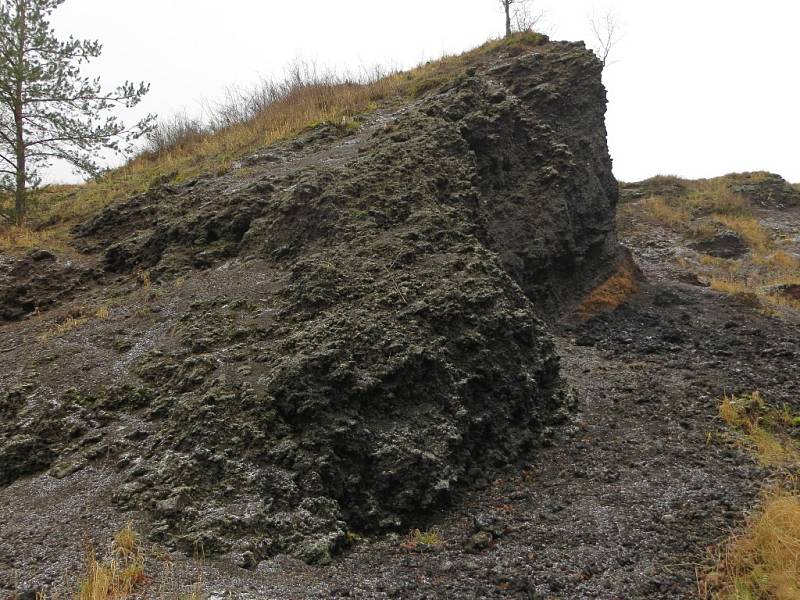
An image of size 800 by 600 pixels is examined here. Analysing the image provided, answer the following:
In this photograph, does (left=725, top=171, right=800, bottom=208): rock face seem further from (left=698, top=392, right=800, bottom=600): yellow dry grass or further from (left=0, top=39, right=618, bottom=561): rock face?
(left=698, top=392, right=800, bottom=600): yellow dry grass

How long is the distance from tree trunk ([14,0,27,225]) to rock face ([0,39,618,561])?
106 inches

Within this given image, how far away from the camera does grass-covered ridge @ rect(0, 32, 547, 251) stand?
12445 mm

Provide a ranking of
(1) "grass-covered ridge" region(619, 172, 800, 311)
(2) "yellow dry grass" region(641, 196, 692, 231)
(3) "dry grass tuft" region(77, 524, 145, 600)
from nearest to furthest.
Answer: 1. (3) "dry grass tuft" region(77, 524, 145, 600)
2. (1) "grass-covered ridge" region(619, 172, 800, 311)
3. (2) "yellow dry grass" region(641, 196, 692, 231)

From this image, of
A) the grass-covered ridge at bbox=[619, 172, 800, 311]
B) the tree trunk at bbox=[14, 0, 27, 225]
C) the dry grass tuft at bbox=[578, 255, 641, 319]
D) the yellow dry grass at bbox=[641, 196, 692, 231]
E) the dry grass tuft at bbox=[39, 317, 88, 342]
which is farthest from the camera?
the yellow dry grass at bbox=[641, 196, 692, 231]

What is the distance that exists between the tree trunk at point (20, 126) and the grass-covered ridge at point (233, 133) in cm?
26

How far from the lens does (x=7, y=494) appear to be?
5551 mm

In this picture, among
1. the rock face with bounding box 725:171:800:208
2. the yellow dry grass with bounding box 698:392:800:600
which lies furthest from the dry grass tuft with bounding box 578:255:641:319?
the rock face with bounding box 725:171:800:208

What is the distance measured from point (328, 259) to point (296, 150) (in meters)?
4.76

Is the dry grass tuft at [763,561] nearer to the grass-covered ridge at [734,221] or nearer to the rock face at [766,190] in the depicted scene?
the grass-covered ridge at [734,221]

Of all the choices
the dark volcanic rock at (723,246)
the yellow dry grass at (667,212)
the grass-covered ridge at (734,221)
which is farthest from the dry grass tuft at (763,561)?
the yellow dry grass at (667,212)

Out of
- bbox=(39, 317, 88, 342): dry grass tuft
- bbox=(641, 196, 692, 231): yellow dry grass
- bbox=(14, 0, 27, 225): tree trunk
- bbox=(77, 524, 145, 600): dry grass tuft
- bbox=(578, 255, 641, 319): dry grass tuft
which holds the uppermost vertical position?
bbox=(14, 0, 27, 225): tree trunk

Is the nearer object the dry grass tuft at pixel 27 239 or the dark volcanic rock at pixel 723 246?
the dry grass tuft at pixel 27 239

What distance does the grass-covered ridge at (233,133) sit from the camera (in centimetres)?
1245

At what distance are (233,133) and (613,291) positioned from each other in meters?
9.63
